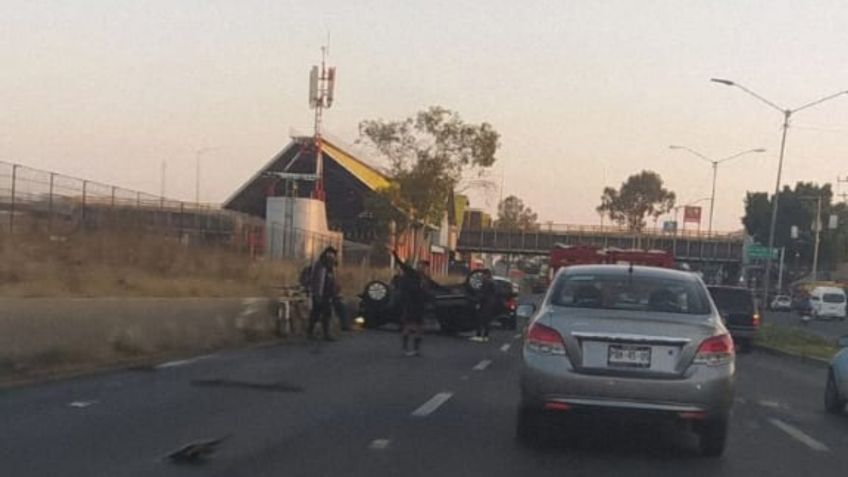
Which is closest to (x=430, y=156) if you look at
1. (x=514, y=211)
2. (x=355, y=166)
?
(x=355, y=166)

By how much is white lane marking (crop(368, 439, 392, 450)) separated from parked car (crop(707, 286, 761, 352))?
22363 mm

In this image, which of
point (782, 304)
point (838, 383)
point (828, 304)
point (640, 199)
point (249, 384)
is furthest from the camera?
point (640, 199)

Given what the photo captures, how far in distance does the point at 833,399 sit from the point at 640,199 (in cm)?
12601

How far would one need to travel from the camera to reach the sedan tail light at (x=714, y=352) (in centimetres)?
1088

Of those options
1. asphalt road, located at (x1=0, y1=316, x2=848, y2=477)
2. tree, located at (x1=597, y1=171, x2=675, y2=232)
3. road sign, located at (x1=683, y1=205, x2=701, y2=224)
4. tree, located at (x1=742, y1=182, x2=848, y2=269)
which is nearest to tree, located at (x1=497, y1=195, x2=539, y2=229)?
tree, located at (x1=597, y1=171, x2=675, y2=232)

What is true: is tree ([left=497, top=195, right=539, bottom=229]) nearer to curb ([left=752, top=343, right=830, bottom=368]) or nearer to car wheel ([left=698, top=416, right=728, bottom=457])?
curb ([left=752, top=343, right=830, bottom=368])

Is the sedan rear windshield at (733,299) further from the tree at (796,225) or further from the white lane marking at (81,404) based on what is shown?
the tree at (796,225)

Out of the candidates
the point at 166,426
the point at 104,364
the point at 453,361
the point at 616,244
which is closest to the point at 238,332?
the point at 453,361

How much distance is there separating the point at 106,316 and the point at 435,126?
50.7 metres

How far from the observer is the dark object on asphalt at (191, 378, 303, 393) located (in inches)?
642

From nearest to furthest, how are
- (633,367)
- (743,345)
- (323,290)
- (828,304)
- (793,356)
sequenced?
1. (633,367)
2. (323,290)
3. (793,356)
4. (743,345)
5. (828,304)

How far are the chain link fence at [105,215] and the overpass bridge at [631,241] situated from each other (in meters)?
61.8

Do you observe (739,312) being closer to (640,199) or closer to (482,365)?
(482,365)

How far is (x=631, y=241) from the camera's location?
104 metres
